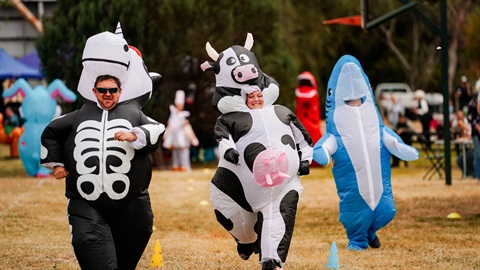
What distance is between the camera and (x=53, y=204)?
1639 centimetres

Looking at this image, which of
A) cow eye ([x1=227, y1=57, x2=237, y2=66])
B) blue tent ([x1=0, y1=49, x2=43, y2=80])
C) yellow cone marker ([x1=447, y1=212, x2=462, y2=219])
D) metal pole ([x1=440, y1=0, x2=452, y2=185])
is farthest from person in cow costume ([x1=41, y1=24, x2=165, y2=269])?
blue tent ([x1=0, y1=49, x2=43, y2=80])

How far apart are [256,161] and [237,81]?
32.6 inches

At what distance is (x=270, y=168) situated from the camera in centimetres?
914

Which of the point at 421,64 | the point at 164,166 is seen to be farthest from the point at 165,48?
the point at 421,64

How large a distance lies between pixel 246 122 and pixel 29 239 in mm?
4048

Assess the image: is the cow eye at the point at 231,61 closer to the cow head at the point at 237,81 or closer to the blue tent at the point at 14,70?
the cow head at the point at 237,81

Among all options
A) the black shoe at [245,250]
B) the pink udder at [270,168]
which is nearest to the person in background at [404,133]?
the black shoe at [245,250]

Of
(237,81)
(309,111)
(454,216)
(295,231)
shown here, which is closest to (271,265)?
(237,81)

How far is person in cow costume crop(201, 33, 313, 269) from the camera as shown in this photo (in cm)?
918

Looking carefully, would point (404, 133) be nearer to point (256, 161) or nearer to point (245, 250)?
point (245, 250)

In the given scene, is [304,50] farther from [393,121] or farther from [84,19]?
[84,19]

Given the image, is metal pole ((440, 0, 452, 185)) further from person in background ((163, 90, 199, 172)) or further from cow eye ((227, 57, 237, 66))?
cow eye ((227, 57, 237, 66))

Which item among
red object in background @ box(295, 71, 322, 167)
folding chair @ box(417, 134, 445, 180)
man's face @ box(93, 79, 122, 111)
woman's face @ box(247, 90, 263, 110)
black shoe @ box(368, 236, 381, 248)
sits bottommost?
folding chair @ box(417, 134, 445, 180)

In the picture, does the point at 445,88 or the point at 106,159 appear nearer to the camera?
the point at 106,159
